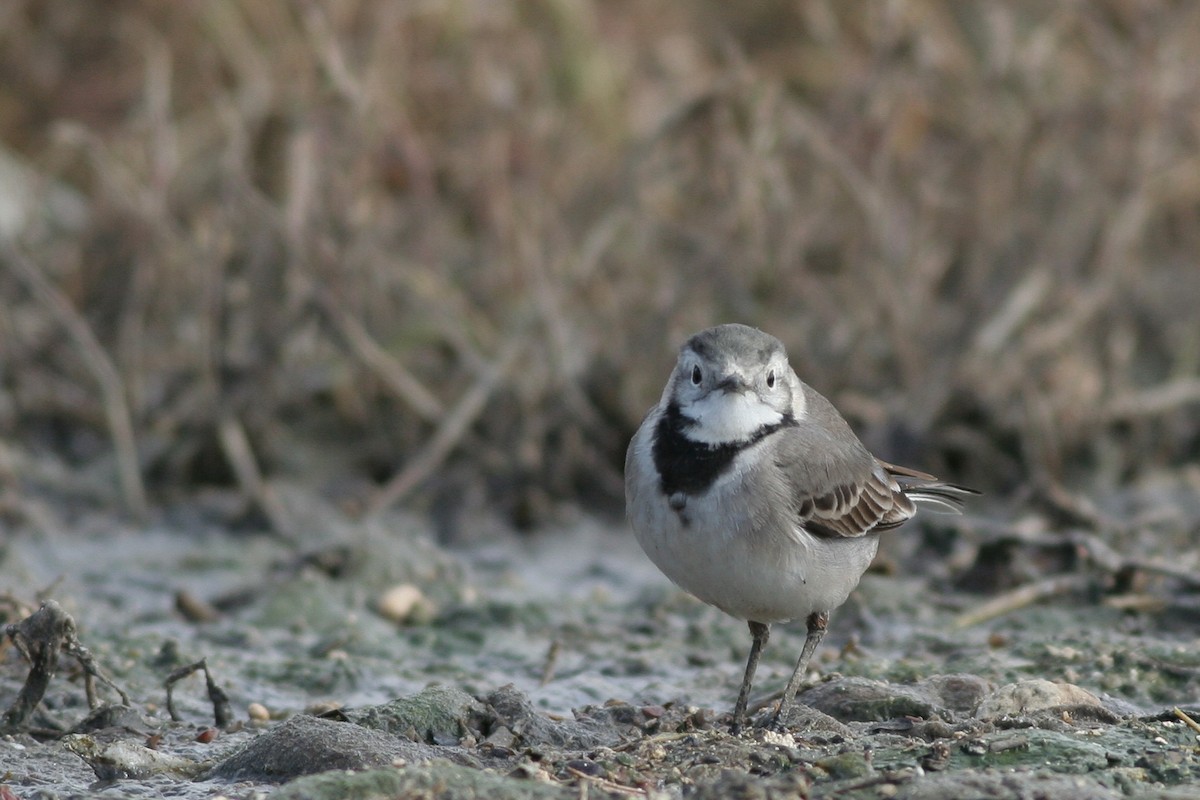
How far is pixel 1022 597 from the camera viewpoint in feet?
20.5

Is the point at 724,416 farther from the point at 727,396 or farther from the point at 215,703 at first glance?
the point at 215,703

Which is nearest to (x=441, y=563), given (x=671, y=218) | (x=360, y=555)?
(x=360, y=555)

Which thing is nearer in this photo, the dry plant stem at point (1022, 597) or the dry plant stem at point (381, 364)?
the dry plant stem at point (1022, 597)

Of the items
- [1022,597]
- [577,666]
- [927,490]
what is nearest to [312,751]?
[577,666]

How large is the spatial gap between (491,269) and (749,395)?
3960mm

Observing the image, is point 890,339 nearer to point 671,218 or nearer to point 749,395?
point 671,218

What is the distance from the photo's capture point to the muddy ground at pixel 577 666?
157 inches

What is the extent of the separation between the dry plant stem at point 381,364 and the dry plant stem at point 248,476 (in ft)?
2.20

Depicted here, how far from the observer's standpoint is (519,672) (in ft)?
18.9

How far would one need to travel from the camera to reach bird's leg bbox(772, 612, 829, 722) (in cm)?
467

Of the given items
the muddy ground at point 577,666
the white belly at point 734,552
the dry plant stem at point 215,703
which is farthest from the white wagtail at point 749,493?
the dry plant stem at point 215,703

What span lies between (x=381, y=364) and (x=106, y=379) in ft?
3.96

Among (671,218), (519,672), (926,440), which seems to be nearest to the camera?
(519,672)

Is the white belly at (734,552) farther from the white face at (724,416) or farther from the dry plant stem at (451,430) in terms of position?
the dry plant stem at (451,430)
